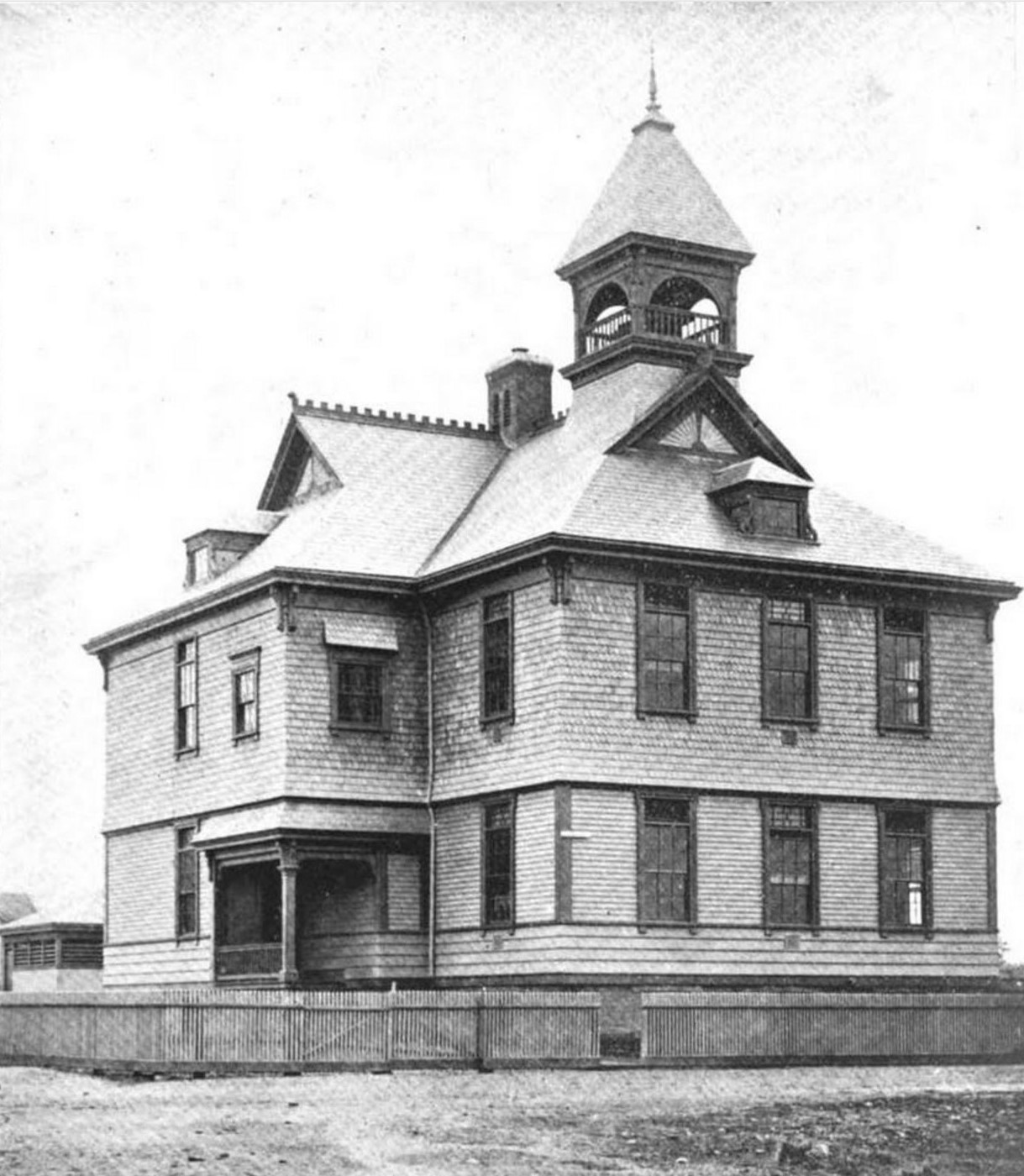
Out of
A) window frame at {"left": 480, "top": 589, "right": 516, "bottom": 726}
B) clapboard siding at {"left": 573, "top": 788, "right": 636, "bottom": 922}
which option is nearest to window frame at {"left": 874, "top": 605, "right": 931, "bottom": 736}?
clapboard siding at {"left": 573, "top": 788, "right": 636, "bottom": 922}

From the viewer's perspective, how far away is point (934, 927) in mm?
39906

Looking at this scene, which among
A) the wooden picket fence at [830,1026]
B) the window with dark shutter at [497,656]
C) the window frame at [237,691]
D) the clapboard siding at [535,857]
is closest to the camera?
the wooden picket fence at [830,1026]

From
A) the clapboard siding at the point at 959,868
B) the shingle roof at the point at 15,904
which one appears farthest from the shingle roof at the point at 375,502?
the shingle roof at the point at 15,904

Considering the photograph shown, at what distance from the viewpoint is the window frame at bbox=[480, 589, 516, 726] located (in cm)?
3847

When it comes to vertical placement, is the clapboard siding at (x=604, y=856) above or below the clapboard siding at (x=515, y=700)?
below

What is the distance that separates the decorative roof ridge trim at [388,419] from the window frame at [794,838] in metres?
11.4

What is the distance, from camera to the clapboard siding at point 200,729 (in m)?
40.5

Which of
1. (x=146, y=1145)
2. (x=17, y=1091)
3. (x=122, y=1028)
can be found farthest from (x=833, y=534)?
(x=146, y=1145)

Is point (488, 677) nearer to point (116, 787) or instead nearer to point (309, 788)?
point (309, 788)

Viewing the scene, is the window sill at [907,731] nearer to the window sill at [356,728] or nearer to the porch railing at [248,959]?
the window sill at [356,728]

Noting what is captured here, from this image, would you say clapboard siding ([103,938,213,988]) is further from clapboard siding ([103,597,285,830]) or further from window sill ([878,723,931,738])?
window sill ([878,723,931,738])

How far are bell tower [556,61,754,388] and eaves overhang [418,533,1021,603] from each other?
15.8 ft

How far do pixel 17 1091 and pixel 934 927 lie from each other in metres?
18.0

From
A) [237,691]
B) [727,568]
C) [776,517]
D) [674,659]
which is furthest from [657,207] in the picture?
[237,691]
